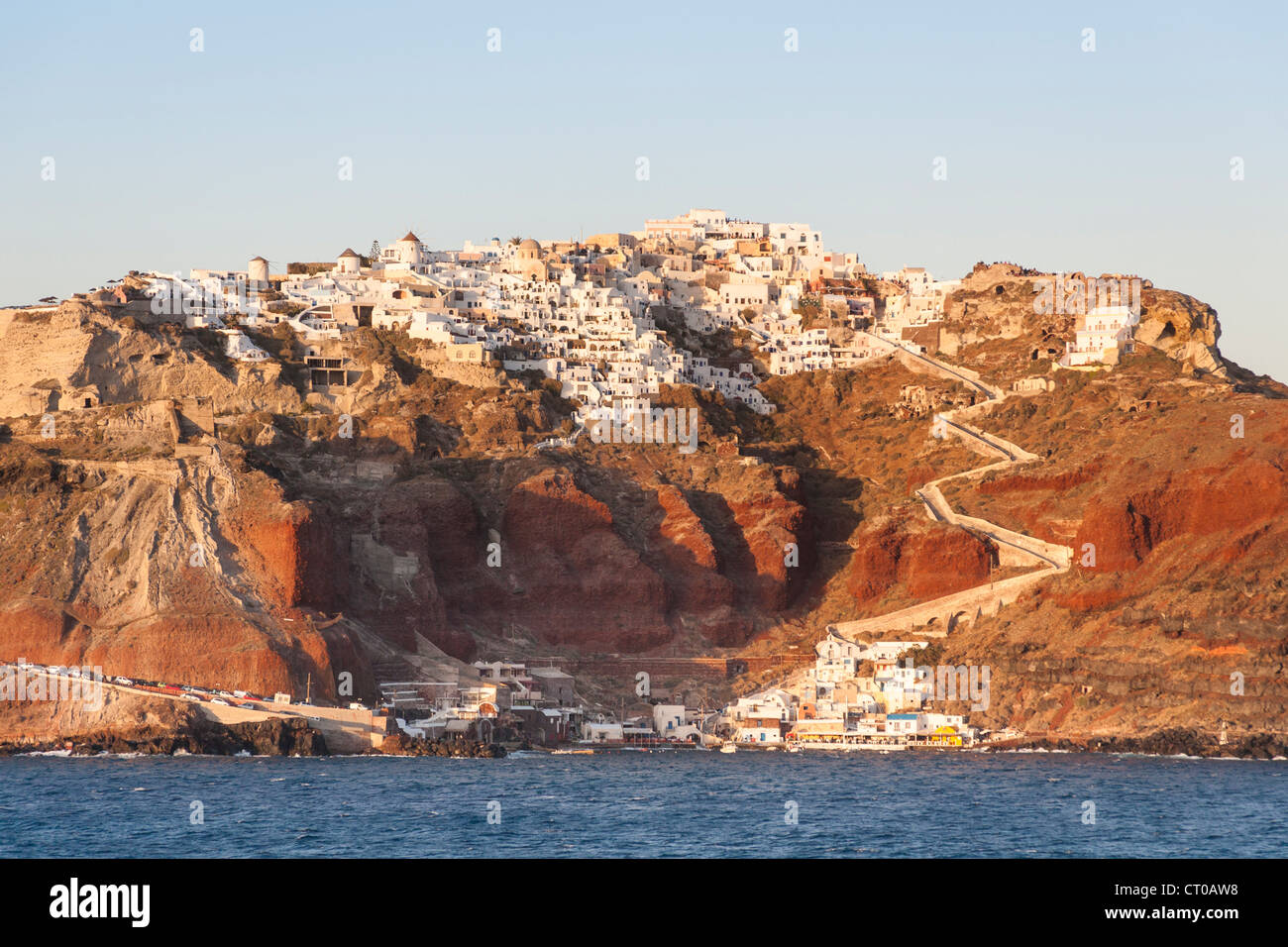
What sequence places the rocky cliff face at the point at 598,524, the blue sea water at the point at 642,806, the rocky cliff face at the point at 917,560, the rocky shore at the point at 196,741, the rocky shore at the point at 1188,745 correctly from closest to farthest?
the blue sea water at the point at 642,806, the rocky shore at the point at 196,741, the rocky shore at the point at 1188,745, the rocky cliff face at the point at 598,524, the rocky cliff face at the point at 917,560

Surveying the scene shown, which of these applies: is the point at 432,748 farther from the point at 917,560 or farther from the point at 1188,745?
the point at 1188,745

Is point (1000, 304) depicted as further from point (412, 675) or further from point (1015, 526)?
point (412, 675)

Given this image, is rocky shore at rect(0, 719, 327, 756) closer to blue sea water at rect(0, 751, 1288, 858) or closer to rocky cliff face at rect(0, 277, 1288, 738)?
blue sea water at rect(0, 751, 1288, 858)

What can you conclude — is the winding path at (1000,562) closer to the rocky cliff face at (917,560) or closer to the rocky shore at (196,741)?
the rocky cliff face at (917,560)

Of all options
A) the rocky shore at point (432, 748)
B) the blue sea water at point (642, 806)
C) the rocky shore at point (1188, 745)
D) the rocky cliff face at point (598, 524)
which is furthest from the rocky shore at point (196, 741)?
the rocky shore at point (1188, 745)

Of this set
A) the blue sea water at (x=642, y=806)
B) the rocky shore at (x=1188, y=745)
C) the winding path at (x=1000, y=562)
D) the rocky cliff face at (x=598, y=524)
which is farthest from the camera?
the winding path at (x=1000, y=562)

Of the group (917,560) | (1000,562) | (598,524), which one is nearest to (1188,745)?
(1000,562)
